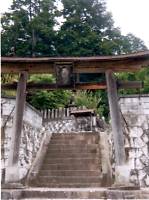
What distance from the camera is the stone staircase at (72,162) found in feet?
35.4

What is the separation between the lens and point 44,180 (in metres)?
11.0

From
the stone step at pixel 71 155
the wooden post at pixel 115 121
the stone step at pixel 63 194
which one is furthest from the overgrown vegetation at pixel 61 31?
the stone step at pixel 63 194

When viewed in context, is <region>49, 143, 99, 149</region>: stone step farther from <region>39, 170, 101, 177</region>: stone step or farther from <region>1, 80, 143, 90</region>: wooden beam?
<region>1, 80, 143, 90</region>: wooden beam

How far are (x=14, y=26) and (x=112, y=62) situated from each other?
2606 centimetres

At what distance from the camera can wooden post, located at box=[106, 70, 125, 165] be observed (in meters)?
9.12

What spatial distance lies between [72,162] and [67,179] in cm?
103

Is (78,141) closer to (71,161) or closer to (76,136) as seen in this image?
(76,136)

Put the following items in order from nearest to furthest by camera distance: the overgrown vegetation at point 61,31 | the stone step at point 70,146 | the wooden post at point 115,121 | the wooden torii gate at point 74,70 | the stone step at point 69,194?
the stone step at point 69,194, the wooden post at point 115,121, the wooden torii gate at point 74,70, the stone step at point 70,146, the overgrown vegetation at point 61,31

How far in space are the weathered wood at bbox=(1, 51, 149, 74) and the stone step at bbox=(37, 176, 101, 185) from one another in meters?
3.16

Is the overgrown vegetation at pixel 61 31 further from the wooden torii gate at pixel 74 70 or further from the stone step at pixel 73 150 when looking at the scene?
the wooden torii gate at pixel 74 70

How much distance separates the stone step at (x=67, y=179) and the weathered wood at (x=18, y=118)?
6.49ft

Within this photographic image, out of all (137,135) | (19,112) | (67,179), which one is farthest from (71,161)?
(19,112)

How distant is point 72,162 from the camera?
468 inches

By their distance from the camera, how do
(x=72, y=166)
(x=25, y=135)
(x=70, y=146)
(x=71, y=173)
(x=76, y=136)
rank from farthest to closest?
1. (x=76, y=136)
2. (x=70, y=146)
3. (x=25, y=135)
4. (x=72, y=166)
5. (x=71, y=173)
